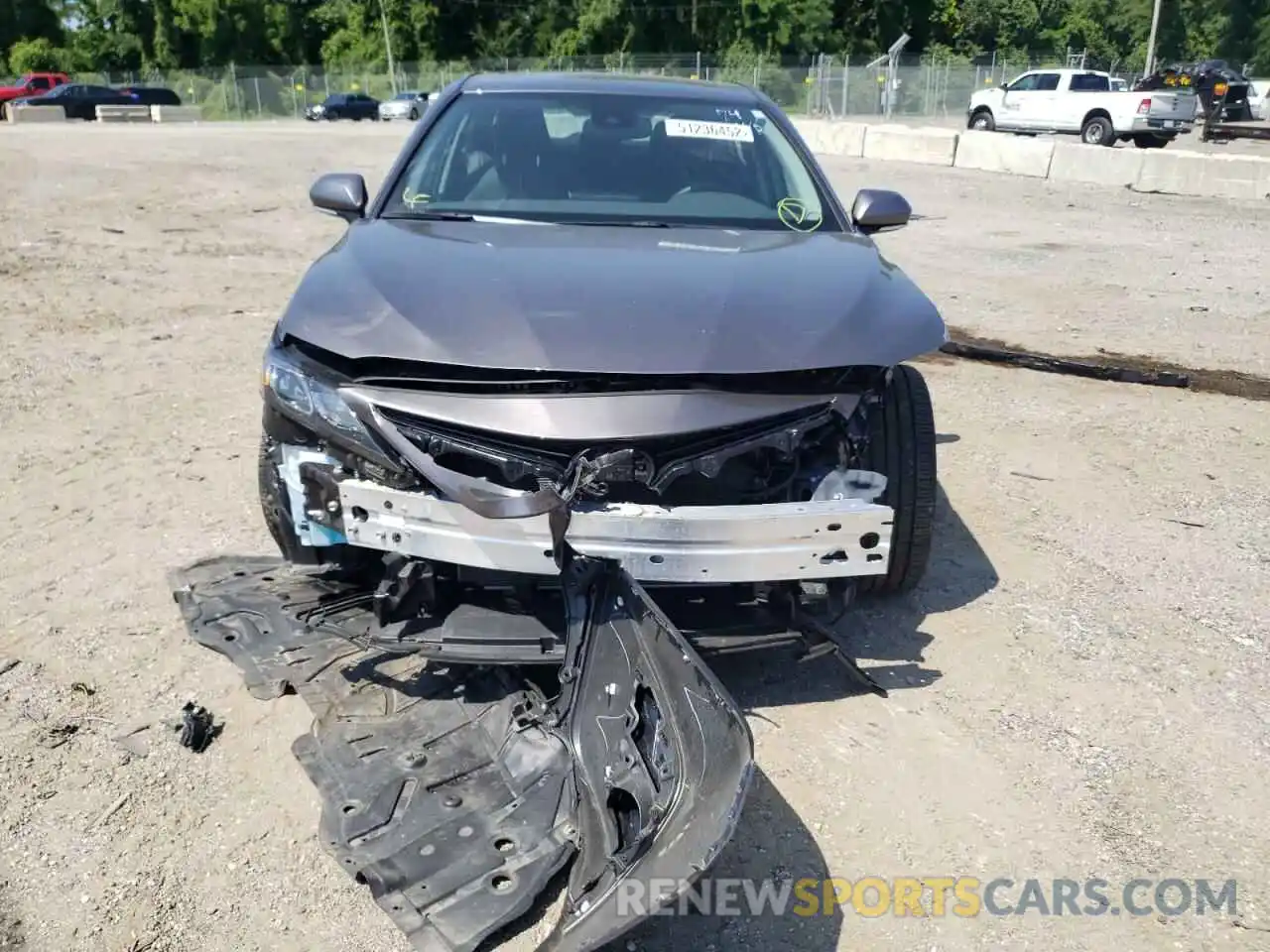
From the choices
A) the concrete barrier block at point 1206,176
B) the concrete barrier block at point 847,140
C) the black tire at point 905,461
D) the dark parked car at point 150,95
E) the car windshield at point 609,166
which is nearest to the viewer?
the black tire at point 905,461

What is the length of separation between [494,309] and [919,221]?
11.4 meters

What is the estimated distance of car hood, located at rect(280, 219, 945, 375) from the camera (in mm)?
2736

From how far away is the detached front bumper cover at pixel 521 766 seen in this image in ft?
7.22

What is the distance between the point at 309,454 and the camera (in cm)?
291

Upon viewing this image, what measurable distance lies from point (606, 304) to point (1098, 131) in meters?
26.2

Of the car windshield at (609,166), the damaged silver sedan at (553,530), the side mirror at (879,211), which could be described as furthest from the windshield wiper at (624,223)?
the side mirror at (879,211)

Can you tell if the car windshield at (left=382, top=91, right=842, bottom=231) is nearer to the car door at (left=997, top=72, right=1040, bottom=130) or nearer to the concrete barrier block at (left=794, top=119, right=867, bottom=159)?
the concrete barrier block at (left=794, top=119, right=867, bottom=159)

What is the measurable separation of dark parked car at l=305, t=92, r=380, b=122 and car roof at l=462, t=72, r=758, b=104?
155 feet

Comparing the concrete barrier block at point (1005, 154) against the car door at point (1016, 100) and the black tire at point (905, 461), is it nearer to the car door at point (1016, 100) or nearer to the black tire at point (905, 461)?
the car door at point (1016, 100)

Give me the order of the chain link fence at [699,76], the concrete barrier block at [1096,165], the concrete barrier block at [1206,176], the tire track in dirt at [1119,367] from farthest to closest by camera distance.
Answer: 1. the chain link fence at [699,76]
2. the concrete barrier block at [1096,165]
3. the concrete barrier block at [1206,176]
4. the tire track in dirt at [1119,367]

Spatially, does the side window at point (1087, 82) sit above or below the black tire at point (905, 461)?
above

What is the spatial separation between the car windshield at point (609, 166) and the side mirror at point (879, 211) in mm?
144

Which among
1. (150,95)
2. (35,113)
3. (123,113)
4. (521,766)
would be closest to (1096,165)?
(521,766)

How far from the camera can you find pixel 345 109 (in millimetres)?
48062
